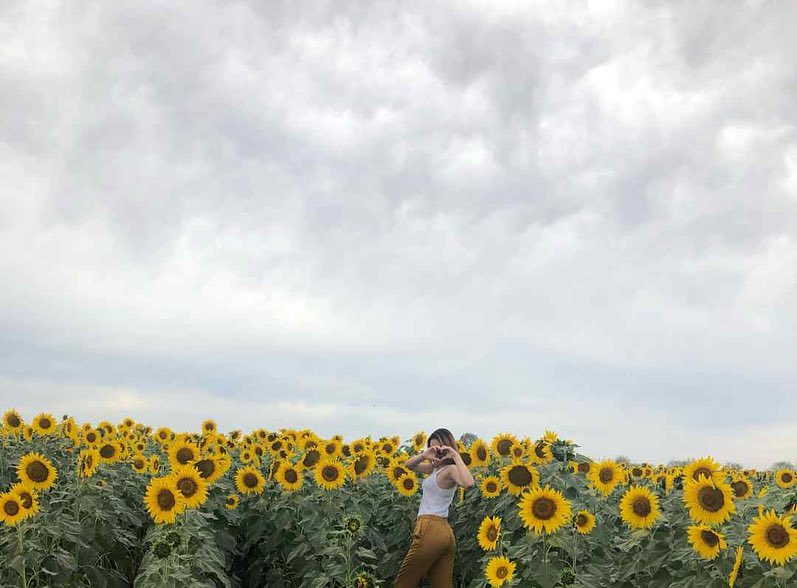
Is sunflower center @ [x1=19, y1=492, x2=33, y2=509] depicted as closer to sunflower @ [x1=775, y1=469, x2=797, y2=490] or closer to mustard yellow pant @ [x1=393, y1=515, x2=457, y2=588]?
mustard yellow pant @ [x1=393, y1=515, x2=457, y2=588]

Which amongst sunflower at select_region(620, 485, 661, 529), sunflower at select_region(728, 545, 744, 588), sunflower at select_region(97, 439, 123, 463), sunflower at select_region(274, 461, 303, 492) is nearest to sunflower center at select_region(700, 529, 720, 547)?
sunflower at select_region(728, 545, 744, 588)

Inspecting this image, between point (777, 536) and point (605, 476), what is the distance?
400cm

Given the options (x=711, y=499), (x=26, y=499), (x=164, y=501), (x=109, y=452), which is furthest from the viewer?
(x=109, y=452)

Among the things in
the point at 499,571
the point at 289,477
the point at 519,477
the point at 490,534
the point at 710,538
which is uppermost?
the point at 519,477

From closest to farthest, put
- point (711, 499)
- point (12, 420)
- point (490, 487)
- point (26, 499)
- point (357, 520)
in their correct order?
point (711, 499) < point (26, 499) < point (357, 520) < point (490, 487) < point (12, 420)

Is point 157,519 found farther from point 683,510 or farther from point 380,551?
point 683,510

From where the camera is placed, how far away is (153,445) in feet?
56.8

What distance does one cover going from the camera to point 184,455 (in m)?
11.4

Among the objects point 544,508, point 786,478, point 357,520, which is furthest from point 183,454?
point 786,478

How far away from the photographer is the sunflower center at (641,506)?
8.62m

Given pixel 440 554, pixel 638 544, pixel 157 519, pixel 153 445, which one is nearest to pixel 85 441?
pixel 153 445

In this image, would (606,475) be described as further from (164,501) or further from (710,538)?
(164,501)

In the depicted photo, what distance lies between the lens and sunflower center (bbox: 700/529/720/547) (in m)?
7.43

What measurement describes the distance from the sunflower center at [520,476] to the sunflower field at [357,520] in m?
0.01
